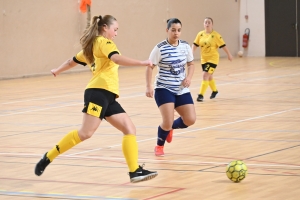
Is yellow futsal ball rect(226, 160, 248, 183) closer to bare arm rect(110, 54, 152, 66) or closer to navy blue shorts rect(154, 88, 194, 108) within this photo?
bare arm rect(110, 54, 152, 66)

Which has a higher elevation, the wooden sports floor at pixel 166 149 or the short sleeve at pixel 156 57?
the short sleeve at pixel 156 57

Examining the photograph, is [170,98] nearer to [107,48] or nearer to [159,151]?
[159,151]

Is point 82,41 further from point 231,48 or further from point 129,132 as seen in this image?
point 231,48

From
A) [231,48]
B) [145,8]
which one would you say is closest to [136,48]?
[145,8]

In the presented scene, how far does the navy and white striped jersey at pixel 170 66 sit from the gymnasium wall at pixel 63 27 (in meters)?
13.6

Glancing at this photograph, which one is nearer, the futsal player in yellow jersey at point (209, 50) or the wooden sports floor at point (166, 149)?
the wooden sports floor at point (166, 149)

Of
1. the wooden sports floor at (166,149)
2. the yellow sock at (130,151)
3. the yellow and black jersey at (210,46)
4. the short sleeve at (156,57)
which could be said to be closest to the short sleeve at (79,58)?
the yellow sock at (130,151)

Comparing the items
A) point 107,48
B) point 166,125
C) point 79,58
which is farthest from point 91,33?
point 166,125

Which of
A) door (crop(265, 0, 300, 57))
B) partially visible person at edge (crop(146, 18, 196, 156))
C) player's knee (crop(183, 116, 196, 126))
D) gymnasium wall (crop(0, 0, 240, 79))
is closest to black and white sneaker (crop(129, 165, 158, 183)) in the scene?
partially visible person at edge (crop(146, 18, 196, 156))

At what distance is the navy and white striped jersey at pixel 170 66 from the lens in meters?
7.88

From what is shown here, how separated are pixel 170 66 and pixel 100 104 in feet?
5.97

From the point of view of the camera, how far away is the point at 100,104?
630 centimetres

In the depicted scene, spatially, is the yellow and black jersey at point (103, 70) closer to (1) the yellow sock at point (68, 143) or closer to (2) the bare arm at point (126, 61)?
(2) the bare arm at point (126, 61)

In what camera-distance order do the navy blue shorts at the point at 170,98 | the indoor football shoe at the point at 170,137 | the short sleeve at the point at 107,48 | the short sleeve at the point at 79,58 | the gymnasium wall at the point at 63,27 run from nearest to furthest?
the short sleeve at the point at 107,48, the short sleeve at the point at 79,58, the navy blue shorts at the point at 170,98, the indoor football shoe at the point at 170,137, the gymnasium wall at the point at 63,27
